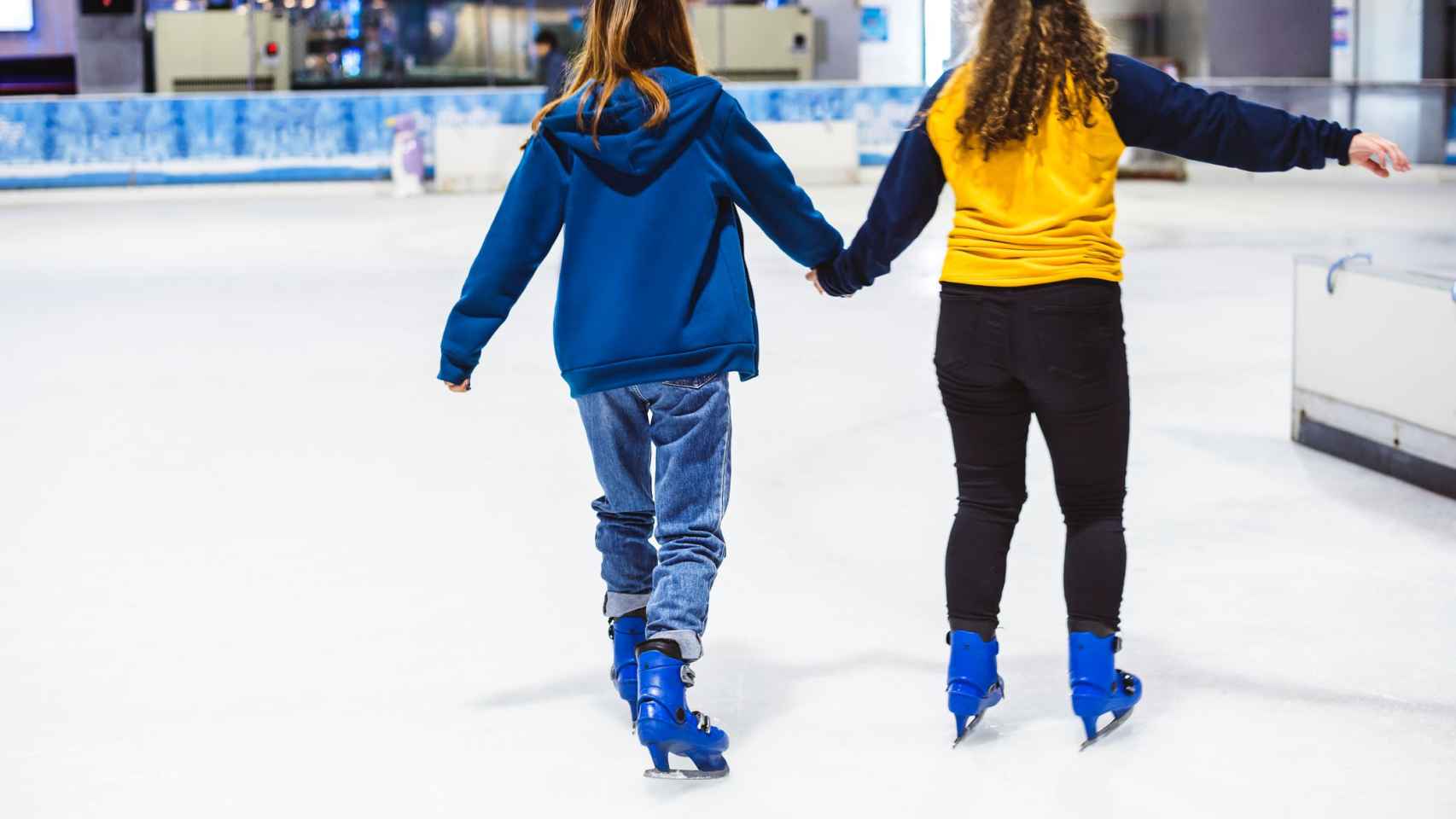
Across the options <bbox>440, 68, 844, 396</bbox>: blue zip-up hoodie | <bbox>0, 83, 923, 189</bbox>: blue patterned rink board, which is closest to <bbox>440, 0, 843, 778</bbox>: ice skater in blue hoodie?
<bbox>440, 68, 844, 396</bbox>: blue zip-up hoodie

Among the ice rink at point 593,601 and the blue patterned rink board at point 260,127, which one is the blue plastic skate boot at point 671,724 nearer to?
the ice rink at point 593,601

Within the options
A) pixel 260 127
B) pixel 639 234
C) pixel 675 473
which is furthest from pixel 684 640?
pixel 260 127

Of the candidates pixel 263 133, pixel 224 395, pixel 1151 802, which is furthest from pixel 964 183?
pixel 263 133

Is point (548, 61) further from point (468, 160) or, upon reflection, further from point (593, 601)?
point (593, 601)

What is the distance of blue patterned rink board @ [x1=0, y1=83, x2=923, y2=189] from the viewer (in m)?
13.8

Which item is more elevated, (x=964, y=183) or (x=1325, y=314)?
(x=964, y=183)

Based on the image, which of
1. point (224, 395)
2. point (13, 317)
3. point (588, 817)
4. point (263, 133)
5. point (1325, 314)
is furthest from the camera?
point (263, 133)

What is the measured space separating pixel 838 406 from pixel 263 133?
34.1ft

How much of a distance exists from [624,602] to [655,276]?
0.50 meters

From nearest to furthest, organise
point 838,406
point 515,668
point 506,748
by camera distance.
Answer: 1. point 506,748
2. point 515,668
3. point 838,406

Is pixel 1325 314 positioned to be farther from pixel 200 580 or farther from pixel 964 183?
pixel 200 580

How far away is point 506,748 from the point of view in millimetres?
2412

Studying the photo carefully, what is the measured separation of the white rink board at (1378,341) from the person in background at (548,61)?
762cm

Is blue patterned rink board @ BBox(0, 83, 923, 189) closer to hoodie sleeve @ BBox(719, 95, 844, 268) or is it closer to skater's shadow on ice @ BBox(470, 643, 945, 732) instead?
skater's shadow on ice @ BBox(470, 643, 945, 732)
